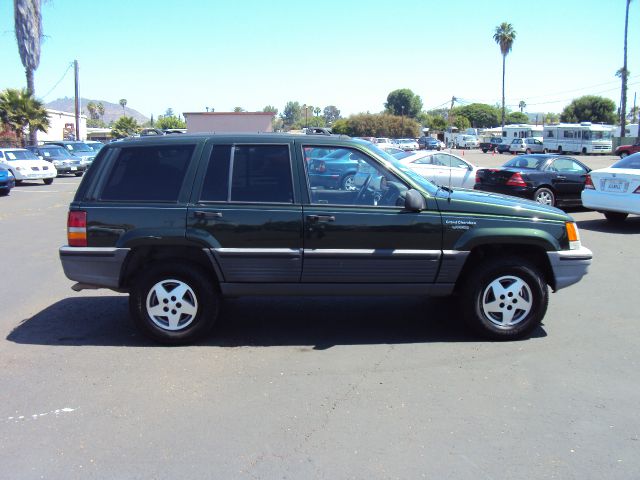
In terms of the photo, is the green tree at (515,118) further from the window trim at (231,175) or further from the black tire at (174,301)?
the black tire at (174,301)

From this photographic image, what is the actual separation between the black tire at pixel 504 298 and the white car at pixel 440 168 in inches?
457

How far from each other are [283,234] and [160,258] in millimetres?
1162

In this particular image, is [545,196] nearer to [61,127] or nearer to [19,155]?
[19,155]

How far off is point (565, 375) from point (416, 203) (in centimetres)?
184

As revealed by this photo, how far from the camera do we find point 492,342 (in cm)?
561

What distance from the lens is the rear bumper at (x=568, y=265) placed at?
5555 millimetres

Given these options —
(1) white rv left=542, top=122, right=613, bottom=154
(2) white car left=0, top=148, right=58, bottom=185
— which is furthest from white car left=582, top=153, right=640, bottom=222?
(1) white rv left=542, top=122, right=613, bottom=154

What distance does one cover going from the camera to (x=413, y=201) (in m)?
5.24

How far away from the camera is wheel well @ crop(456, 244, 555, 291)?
18.4ft

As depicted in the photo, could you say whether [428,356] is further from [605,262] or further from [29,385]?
[605,262]

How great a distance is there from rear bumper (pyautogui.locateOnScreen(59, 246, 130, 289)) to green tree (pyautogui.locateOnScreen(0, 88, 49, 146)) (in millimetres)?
38759

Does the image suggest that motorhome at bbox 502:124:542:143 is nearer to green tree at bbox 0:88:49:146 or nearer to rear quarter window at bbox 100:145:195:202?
green tree at bbox 0:88:49:146

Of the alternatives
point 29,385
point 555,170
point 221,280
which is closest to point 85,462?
point 29,385

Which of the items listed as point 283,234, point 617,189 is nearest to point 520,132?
point 617,189
